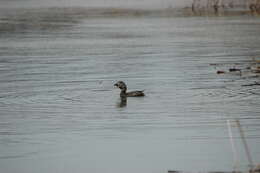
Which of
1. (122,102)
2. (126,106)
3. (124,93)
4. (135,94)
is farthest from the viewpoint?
(124,93)

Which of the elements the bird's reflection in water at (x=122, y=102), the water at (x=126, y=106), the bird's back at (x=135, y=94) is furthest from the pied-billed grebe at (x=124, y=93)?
the water at (x=126, y=106)

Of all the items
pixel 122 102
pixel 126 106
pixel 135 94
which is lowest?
pixel 126 106

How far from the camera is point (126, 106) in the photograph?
15.8 meters

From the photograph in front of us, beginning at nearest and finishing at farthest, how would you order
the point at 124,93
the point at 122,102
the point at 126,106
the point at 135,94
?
the point at 126,106 → the point at 122,102 → the point at 135,94 → the point at 124,93

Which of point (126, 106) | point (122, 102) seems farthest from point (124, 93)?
point (126, 106)

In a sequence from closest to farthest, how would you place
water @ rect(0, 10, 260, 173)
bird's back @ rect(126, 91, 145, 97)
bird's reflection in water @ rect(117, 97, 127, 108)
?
1. water @ rect(0, 10, 260, 173)
2. bird's reflection in water @ rect(117, 97, 127, 108)
3. bird's back @ rect(126, 91, 145, 97)

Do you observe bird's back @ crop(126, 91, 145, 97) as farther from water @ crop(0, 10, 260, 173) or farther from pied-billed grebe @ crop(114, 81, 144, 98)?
water @ crop(0, 10, 260, 173)

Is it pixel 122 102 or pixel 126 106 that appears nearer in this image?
pixel 126 106

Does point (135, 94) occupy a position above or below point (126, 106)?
above

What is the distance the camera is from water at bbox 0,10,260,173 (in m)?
11.1

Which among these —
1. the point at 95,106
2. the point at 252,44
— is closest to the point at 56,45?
the point at 252,44

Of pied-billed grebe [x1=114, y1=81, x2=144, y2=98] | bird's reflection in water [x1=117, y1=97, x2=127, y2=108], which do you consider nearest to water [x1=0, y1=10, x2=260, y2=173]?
bird's reflection in water [x1=117, y1=97, x2=127, y2=108]

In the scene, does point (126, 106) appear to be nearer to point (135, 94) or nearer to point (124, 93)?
point (135, 94)

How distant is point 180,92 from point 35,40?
17432 millimetres
